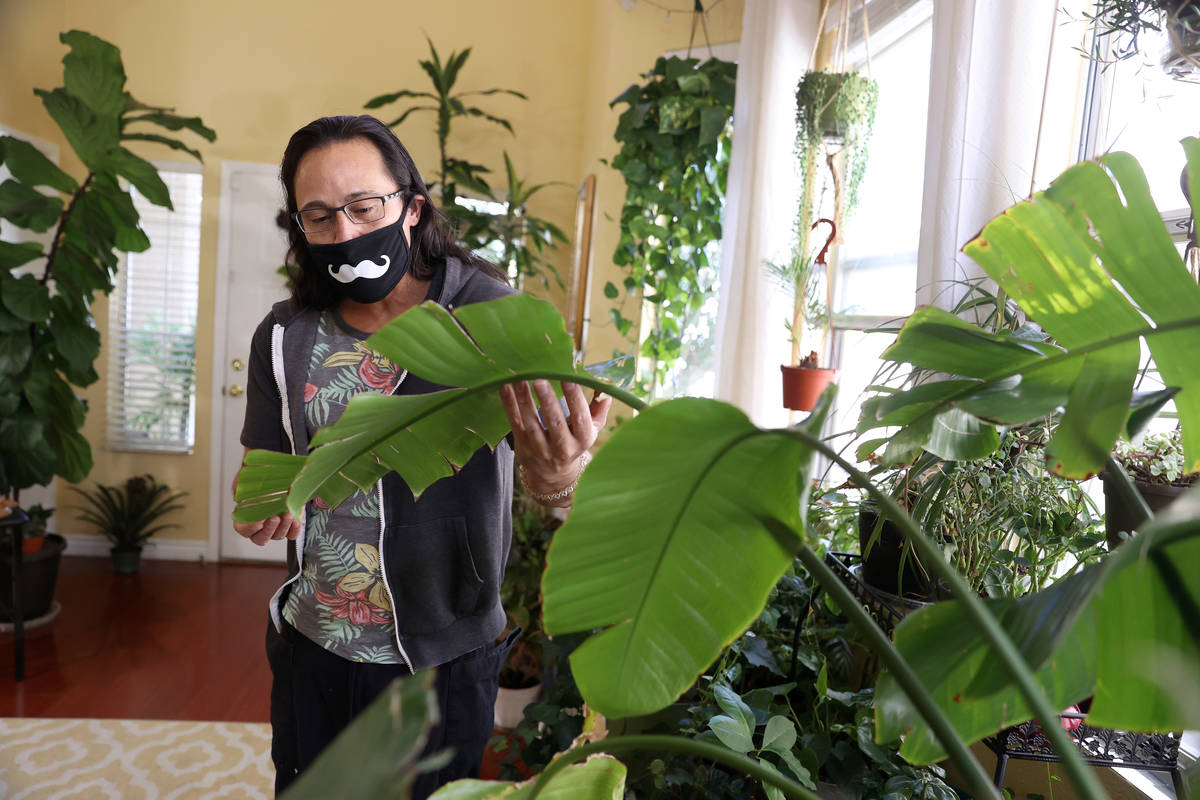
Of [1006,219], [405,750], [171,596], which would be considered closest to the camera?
[405,750]

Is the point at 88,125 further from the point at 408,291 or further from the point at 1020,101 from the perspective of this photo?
the point at 1020,101

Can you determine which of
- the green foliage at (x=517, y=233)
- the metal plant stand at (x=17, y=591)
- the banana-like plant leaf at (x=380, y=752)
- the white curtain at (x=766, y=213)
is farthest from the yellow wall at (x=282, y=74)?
the banana-like plant leaf at (x=380, y=752)

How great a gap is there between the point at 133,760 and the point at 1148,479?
2.91m

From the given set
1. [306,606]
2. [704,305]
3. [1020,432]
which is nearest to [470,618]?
[306,606]

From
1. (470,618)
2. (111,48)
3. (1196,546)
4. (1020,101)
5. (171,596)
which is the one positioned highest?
(111,48)

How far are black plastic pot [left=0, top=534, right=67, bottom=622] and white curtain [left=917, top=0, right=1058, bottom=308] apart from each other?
371cm

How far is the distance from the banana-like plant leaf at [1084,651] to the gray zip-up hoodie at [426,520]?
799mm

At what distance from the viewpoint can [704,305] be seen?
10.2 feet

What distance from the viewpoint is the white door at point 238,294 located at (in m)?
4.62

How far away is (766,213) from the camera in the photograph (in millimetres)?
2064

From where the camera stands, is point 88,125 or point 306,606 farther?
point 88,125

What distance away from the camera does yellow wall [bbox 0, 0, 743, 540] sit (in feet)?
14.6

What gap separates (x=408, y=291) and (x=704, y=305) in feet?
6.11

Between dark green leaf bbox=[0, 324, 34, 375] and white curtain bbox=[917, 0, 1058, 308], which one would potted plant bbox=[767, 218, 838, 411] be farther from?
dark green leaf bbox=[0, 324, 34, 375]
